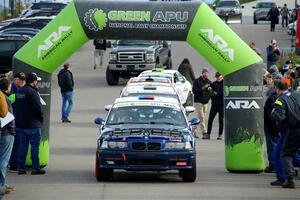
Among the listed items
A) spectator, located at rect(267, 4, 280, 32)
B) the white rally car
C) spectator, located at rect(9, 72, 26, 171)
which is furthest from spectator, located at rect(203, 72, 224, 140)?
spectator, located at rect(267, 4, 280, 32)

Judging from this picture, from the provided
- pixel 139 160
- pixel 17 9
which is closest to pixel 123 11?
pixel 139 160

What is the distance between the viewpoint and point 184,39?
64.6ft

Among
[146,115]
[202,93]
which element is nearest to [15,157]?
[146,115]

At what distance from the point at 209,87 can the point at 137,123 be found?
7452 mm

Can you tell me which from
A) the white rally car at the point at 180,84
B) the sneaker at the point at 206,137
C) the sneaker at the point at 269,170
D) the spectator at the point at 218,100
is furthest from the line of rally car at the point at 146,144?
the white rally car at the point at 180,84

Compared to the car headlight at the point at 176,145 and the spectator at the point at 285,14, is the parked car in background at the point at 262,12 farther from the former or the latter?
the car headlight at the point at 176,145

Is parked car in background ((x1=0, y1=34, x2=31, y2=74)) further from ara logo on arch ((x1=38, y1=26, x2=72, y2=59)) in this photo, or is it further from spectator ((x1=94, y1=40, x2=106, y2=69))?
ara logo on arch ((x1=38, y1=26, x2=72, y2=59))

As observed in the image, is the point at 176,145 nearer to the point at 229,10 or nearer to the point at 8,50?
the point at 8,50

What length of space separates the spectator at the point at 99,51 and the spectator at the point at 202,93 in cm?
1791

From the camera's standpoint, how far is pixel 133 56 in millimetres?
40062

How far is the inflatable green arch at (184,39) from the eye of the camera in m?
19.5

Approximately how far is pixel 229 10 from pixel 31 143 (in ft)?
164

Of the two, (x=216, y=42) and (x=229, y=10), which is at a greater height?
(x=229, y=10)

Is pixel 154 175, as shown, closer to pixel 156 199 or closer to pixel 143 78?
pixel 156 199
